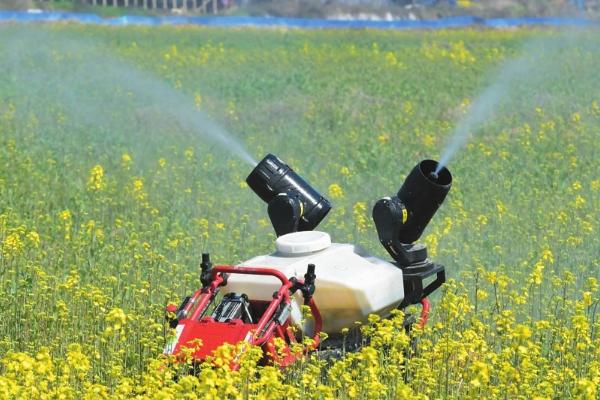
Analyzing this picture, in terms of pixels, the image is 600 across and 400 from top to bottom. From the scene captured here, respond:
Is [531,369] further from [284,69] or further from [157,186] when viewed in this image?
[284,69]

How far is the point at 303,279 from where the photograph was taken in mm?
6754

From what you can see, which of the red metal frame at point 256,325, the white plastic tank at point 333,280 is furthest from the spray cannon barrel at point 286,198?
the red metal frame at point 256,325

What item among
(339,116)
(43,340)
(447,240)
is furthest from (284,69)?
(43,340)

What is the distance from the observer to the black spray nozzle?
23.7ft

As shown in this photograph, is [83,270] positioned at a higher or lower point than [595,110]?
higher

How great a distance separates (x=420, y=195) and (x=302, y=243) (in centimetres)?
75

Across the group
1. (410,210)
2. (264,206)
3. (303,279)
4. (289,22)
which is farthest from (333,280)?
(289,22)

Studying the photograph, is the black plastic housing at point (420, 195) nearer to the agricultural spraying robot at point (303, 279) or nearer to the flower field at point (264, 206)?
the agricultural spraying robot at point (303, 279)

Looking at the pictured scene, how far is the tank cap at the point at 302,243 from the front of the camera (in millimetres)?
7066

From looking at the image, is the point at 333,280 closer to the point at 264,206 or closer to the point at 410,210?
the point at 410,210

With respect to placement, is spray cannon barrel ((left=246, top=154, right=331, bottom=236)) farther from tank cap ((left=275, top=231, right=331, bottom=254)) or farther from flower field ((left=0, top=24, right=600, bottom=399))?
flower field ((left=0, top=24, right=600, bottom=399))

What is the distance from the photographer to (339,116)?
17.8m

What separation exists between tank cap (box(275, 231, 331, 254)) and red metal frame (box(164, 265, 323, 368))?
44 centimetres

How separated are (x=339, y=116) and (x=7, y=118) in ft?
14.8
